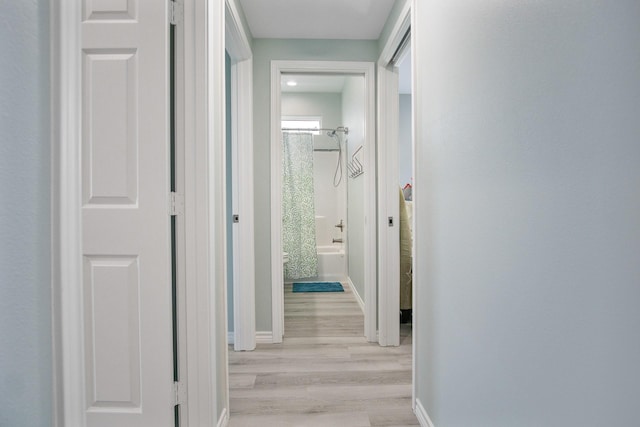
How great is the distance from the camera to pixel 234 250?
8.88 ft

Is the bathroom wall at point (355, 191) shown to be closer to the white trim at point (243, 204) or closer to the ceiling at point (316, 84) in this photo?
the ceiling at point (316, 84)

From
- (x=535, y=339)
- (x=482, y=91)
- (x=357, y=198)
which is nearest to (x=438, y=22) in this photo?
(x=482, y=91)

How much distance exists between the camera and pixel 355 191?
4.09 m

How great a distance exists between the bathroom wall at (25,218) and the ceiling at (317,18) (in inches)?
80.2

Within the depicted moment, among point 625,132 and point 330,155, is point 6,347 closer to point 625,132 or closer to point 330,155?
point 625,132

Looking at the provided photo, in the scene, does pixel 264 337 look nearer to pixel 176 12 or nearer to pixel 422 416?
pixel 422 416

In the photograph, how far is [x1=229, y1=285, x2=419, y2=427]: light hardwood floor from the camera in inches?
73.4

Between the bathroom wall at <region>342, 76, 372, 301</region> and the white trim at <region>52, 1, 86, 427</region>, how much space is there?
8.91 ft

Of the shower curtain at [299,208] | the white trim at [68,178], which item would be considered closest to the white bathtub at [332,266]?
the shower curtain at [299,208]

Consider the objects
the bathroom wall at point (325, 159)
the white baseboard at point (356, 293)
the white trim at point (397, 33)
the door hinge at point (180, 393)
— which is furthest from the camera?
the bathroom wall at point (325, 159)

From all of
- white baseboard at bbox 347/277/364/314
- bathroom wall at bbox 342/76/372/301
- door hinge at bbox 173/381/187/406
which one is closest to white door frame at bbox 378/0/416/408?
bathroom wall at bbox 342/76/372/301

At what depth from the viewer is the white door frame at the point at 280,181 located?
2.85 meters

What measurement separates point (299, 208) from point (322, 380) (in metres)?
2.84

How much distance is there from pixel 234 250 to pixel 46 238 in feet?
6.64
